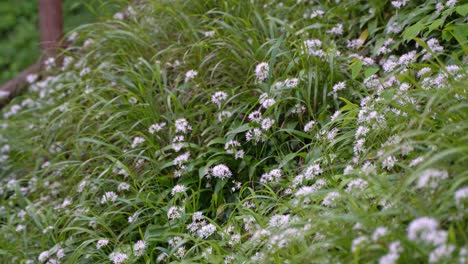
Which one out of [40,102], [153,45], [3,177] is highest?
[153,45]

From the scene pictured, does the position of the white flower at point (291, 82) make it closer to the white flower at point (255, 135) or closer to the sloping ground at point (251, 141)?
the sloping ground at point (251, 141)

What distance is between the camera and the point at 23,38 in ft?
25.3

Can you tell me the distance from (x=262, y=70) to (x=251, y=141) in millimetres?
413

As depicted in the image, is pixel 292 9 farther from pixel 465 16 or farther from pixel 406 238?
pixel 406 238

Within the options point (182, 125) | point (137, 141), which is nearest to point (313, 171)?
point (182, 125)

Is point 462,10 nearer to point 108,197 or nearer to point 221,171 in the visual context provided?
point 221,171

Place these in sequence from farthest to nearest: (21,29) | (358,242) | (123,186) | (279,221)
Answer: (21,29) < (123,186) < (279,221) < (358,242)

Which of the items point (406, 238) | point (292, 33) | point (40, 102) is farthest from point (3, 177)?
point (406, 238)

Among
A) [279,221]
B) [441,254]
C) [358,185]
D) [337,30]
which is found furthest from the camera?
[337,30]

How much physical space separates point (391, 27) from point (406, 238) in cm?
186

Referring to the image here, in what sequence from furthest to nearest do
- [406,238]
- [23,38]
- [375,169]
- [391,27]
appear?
[23,38], [391,27], [375,169], [406,238]

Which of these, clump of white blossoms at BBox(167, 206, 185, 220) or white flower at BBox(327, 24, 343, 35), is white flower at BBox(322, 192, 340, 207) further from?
white flower at BBox(327, 24, 343, 35)

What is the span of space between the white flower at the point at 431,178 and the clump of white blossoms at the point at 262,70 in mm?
1532

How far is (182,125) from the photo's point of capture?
3396 mm
